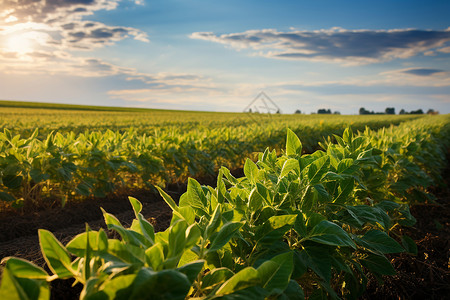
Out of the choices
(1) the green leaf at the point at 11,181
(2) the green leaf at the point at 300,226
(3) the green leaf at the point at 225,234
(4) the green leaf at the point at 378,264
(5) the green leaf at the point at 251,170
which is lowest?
(1) the green leaf at the point at 11,181

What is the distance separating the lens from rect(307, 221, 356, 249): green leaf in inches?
48.7

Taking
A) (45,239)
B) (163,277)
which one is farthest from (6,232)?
(163,277)

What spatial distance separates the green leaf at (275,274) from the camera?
973mm

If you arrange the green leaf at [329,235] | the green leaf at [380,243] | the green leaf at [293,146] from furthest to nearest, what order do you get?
the green leaf at [293,146] → the green leaf at [380,243] → the green leaf at [329,235]

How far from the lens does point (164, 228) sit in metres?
3.56

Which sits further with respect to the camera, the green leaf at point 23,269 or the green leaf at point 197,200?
the green leaf at point 197,200

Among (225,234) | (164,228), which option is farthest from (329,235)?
(164,228)

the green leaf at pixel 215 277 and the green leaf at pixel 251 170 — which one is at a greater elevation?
the green leaf at pixel 251 170

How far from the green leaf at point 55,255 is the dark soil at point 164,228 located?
1.29 m

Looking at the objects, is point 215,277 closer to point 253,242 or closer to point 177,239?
point 177,239

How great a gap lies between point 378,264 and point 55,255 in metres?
1.55

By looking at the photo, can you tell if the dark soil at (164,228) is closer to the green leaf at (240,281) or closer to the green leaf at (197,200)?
the green leaf at (197,200)

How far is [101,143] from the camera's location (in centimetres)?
535

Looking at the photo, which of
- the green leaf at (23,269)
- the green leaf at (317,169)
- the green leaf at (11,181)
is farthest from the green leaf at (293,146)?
the green leaf at (11,181)
